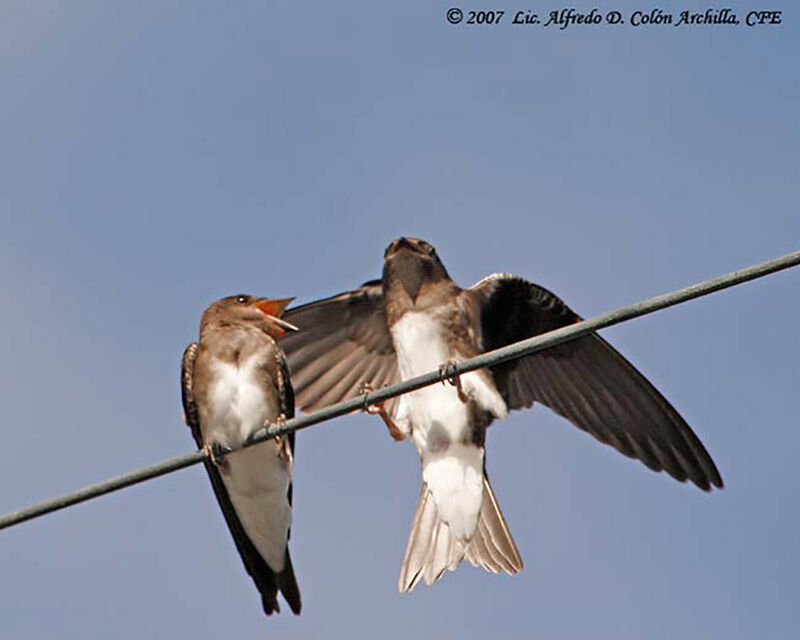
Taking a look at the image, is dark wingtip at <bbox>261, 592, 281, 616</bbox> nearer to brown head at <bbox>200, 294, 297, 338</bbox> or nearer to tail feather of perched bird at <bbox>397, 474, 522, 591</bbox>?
tail feather of perched bird at <bbox>397, 474, 522, 591</bbox>

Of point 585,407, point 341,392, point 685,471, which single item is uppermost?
point 341,392

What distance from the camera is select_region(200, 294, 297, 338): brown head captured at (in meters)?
7.04

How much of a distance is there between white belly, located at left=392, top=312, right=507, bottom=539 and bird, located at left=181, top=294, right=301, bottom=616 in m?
0.67

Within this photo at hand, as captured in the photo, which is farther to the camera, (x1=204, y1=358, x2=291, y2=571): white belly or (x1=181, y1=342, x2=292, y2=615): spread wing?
(x1=181, y1=342, x2=292, y2=615): spread wing

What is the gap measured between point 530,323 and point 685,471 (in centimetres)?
104

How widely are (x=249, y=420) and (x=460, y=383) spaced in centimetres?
123

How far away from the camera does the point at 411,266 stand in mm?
7684

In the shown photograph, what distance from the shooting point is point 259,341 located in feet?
22.5

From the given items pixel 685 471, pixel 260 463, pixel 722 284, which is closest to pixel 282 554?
pixel 260 463

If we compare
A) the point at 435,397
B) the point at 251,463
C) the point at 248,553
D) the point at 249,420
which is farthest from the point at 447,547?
the point at 249,420

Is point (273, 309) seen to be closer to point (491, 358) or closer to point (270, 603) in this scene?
point (270, 603)

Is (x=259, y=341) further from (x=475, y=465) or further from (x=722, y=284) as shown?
(x=722, y=284)

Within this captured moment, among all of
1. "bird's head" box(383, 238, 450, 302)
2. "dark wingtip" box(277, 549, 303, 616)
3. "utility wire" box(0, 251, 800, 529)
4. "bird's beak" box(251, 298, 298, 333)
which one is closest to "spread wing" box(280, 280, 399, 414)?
"bird's head" box(383, 238, 450, 302)

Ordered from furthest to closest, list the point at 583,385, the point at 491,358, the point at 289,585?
1. the point at 583,385
2. the point at 289,585
3. the point at 491,358
